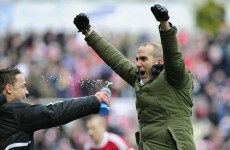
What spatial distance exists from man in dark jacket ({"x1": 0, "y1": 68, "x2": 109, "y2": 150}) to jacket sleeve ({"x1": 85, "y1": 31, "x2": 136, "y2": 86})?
0.88m

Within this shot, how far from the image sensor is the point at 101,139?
1350cm

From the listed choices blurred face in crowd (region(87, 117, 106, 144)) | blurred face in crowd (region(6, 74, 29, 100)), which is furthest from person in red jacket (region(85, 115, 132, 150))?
blurred face in crowd (region(6, 74, 29, 100))

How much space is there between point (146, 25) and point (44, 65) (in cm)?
495

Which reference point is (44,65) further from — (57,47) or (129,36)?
(129,36)

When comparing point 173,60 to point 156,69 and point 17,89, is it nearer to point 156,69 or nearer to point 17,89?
point 156,69

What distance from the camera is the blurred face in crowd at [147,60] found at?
10.3 metres

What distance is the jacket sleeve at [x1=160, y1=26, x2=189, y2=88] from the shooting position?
31.7 feet

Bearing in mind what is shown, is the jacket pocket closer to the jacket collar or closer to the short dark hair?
the jacket collar

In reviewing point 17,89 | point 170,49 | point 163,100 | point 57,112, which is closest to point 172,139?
point 163,100

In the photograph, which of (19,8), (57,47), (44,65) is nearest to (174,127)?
(44,65)

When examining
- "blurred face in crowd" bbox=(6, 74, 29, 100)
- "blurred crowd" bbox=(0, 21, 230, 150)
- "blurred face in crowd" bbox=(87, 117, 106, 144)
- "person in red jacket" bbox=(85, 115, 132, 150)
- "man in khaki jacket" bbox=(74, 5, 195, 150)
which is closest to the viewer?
"man in khaki jacket" bbox=(74, 5, 195, 150)

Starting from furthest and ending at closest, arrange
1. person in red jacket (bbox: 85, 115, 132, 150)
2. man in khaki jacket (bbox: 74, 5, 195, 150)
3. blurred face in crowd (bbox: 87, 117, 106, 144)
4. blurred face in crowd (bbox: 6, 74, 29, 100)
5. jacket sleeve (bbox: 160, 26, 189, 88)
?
blurred face in crowd (bbox: 87, 117, 106, 144)
person in red jacket (bbox: 85, 115, 132, 150)
blurred face in crowd (bbox: 6, 74, 29, 100)
man in khaki jacket (bbox: 74, 5, 195, 150)
jacket sleeve (bbox: 160, 26, 189, 88)

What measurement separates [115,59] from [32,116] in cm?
145

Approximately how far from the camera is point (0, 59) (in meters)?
22.3
